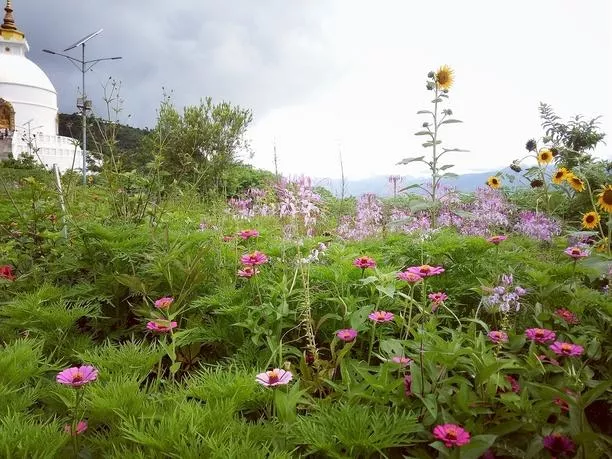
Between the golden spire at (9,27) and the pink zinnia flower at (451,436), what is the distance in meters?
55.5

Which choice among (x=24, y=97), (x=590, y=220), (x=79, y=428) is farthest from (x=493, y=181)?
(x=24, y=97)

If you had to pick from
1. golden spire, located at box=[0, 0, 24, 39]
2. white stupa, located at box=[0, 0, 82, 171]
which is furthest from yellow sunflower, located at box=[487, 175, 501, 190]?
golden spire, located at box=[0, 0, 24, 39]

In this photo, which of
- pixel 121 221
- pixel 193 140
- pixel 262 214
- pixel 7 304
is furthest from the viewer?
pixel 193 140

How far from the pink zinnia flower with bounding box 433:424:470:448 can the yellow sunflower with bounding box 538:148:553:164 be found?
124 inches

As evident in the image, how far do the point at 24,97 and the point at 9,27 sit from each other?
9085 mm

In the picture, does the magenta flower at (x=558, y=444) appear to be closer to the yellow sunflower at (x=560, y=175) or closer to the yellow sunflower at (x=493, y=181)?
the yellow sunflower at (x=560, y=175)

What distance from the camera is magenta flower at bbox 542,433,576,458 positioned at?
50.1 inches

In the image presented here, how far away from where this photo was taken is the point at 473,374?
147cm

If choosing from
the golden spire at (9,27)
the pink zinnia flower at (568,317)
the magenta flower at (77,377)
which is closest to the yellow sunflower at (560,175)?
the pink zinnia flower at (568,317)

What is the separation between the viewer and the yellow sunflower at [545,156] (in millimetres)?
3805

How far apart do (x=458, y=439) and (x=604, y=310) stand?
45.9 inches

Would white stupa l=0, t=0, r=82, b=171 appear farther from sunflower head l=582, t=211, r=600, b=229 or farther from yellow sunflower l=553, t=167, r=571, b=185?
sunflower head l=582, t=211, r=600, b=229

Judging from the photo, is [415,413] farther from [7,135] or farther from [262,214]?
[7,135]

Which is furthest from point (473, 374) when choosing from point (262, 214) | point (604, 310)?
point (262, 214)
